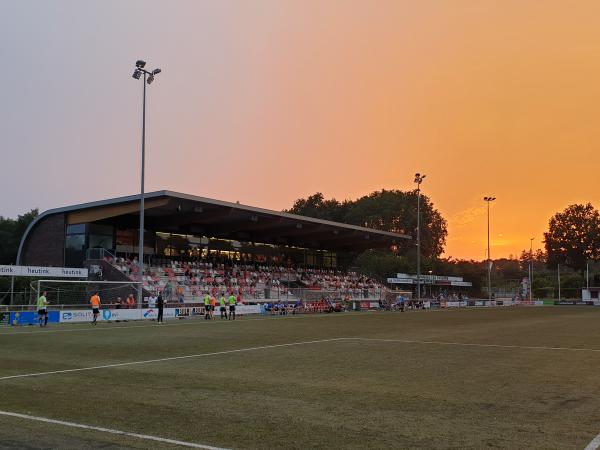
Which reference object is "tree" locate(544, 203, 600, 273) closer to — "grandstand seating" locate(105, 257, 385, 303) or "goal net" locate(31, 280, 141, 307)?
"grandstand seating" locate(105, 257, 385, 303)

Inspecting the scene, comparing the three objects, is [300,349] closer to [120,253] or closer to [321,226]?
[120,253]

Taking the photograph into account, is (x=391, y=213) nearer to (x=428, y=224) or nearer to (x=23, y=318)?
(x=428, y=224)

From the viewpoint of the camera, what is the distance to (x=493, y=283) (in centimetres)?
13362

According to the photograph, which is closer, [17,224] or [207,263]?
[207,263]

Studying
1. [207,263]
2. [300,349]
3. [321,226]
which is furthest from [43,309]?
[321,226]

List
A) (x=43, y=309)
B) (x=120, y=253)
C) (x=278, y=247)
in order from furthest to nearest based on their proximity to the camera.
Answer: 1. (x=278, y=247)
2. (x=120, y=253)
3. (x=43, y=309)

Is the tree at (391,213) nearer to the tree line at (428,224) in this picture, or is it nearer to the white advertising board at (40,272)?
the tree line at (428,224)

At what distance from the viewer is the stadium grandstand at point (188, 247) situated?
46562mm

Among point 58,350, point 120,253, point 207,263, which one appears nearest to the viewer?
point 58,350

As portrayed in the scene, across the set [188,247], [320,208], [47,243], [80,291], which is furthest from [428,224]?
[80,291]

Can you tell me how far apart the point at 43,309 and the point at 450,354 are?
21182 mm

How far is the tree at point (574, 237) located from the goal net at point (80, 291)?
10906 cm

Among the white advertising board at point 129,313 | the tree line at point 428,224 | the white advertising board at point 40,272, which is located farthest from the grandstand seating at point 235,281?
the tree line at point 428,224

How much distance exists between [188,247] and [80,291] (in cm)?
2005
